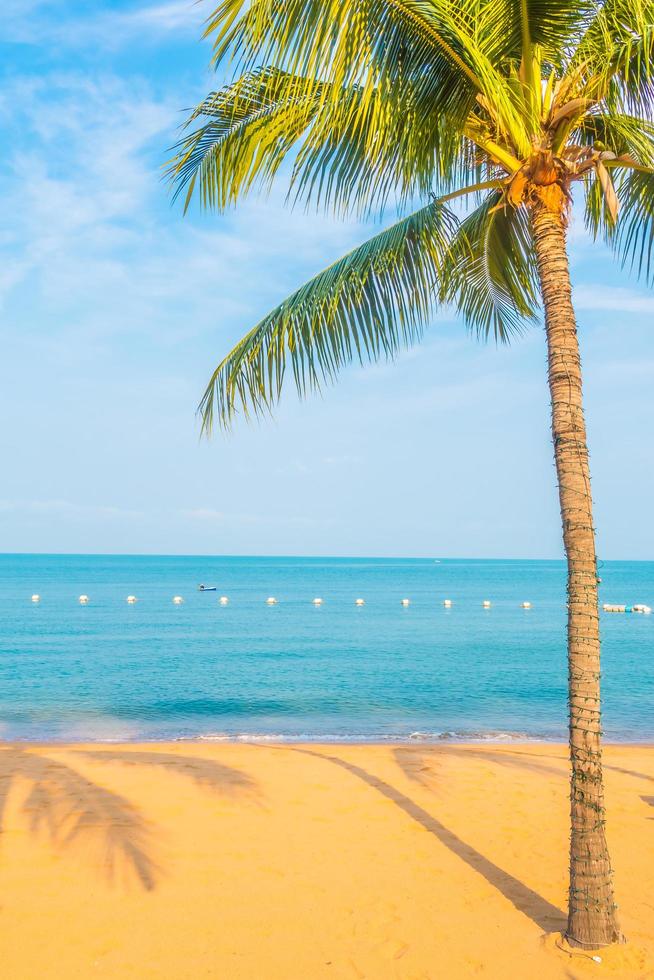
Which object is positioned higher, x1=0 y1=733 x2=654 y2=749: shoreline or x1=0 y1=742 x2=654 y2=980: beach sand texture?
x1=0 y1=742 x2=654 y2=980: beach sand texture

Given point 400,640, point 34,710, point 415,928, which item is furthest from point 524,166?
point 400,640

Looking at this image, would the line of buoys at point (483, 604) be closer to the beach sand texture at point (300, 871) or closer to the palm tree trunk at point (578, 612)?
the beach sand texture at point (300, 871)

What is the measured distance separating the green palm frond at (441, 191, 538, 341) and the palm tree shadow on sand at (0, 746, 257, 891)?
19.3ft

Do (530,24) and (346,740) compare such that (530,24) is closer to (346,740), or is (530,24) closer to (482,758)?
(482,758)

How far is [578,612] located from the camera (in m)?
4.37

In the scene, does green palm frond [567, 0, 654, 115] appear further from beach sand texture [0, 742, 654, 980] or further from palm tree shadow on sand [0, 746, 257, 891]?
palm tree shadow on sand [0, 746, 257, 891]

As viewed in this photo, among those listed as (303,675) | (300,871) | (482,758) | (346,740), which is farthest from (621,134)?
(303,675)

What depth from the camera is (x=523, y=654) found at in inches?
1181

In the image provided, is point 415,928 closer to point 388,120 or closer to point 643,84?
point 388,120

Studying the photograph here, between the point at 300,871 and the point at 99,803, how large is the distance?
3.00m

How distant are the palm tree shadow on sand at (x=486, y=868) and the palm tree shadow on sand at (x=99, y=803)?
1.78 meters

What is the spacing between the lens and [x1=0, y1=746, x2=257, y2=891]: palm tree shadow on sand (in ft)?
21.2

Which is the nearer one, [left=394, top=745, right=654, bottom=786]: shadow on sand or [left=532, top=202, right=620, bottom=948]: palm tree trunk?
[left=532, top=202, right=620, bottom=948]: palm tree trunk

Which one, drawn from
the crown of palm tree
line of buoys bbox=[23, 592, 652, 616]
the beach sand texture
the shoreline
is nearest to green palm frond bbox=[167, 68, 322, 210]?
the crown of palm tree
